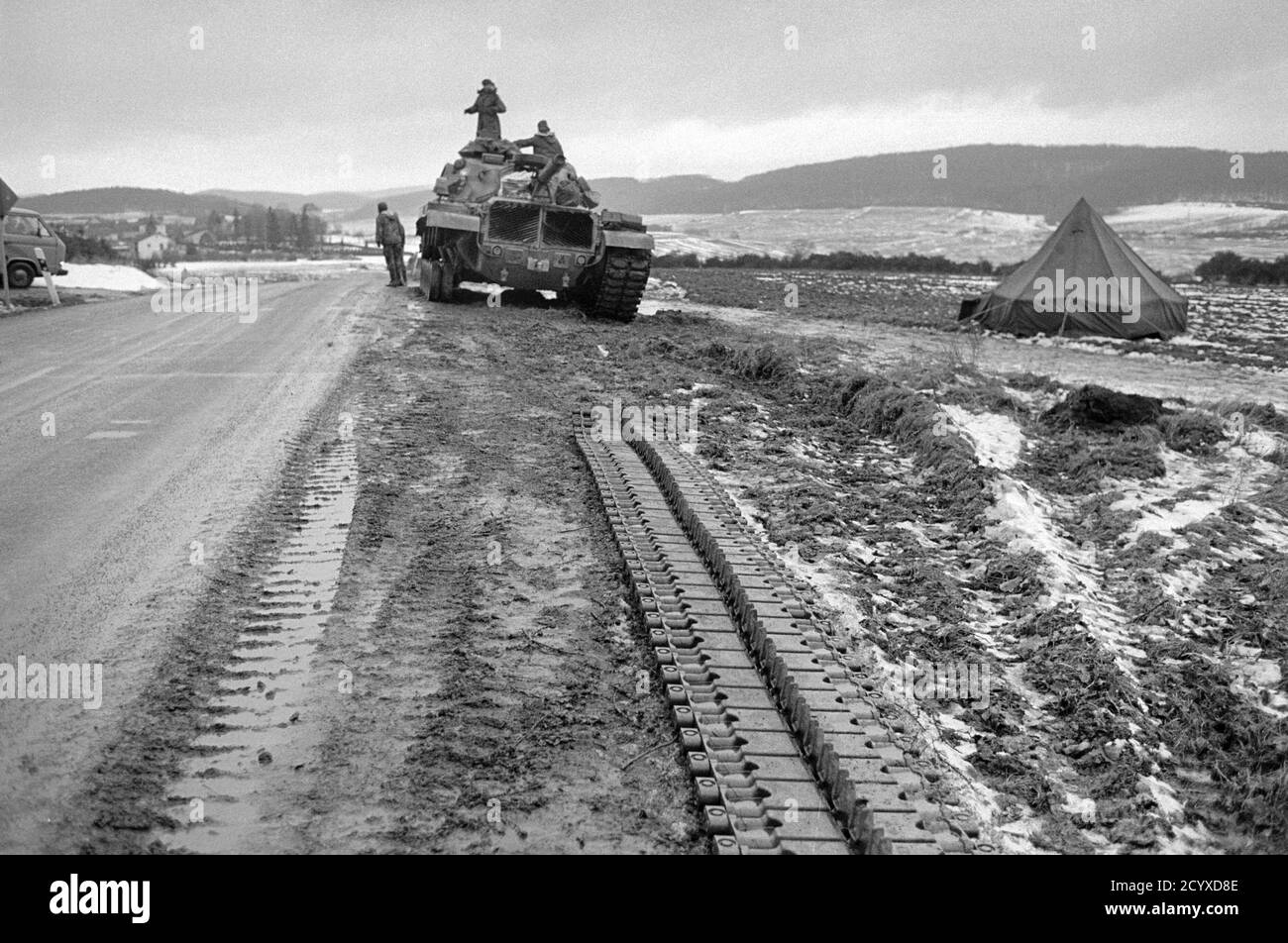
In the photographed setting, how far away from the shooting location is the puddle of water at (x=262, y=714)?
11.2 feet

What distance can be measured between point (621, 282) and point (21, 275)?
12.7 metres

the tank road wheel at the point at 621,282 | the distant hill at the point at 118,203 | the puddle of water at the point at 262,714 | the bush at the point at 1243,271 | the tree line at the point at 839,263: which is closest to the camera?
the puddle of water at the point at 262,714

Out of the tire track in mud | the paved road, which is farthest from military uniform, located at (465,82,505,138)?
the tire track in mud

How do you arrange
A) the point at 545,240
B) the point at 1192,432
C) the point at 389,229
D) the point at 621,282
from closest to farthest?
the point at 1192,432 → the point at 621,282 → the point at 545,240 → the point at 389,229

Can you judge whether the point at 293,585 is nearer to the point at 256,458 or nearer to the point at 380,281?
the point at 256,458

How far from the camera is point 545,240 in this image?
18.3 metres

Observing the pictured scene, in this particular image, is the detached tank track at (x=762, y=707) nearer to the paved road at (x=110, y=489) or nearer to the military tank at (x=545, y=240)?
the paved road at (x=110, y=489)

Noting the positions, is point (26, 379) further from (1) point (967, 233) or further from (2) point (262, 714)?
(1) point (967, 233)

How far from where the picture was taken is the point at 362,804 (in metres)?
3.53

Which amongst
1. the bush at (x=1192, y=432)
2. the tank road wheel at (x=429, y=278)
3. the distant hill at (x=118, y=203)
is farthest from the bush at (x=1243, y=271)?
the distant hill at (x=118, y=203)

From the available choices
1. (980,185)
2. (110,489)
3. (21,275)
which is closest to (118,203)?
(980,185)

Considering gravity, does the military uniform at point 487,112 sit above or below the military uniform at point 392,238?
above

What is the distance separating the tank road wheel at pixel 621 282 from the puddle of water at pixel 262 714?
453 inches
